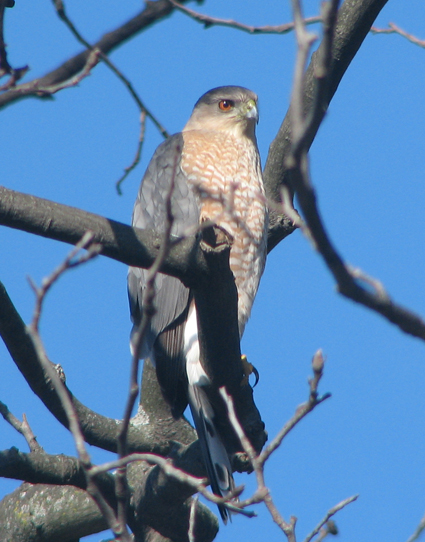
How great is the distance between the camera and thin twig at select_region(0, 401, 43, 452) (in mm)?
3252

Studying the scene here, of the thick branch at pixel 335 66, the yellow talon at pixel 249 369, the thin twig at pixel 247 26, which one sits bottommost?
the yellow talon at pixel 249 369

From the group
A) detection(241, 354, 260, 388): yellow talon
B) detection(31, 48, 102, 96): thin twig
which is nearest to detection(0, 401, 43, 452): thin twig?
detection(241, 354, 260, 388): yellow talon

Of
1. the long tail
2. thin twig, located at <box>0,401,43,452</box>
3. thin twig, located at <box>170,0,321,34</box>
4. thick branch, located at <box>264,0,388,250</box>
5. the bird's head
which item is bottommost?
the long tail

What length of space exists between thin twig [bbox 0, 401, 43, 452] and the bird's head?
2.48 m

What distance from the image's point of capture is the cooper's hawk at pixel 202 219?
3.69m

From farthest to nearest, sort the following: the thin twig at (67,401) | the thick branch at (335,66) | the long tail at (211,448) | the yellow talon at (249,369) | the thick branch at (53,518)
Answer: the yellow talon at (249,369) < the thick branch at (335,66) < the thick branch at (53,518) < the long tail at (211,448) < the thin twig at (67,401)

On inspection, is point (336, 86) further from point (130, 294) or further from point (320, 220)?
point (320, 220)

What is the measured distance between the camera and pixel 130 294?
416 centimetres

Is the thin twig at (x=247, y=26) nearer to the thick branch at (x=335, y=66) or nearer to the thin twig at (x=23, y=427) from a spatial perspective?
the thick branch at (x=335, y=66)

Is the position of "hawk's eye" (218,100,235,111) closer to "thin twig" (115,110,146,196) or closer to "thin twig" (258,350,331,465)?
"thin twig" (115,110,146,196)

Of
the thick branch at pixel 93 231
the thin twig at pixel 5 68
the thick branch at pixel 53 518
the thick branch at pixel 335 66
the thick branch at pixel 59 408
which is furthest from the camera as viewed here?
the thick branch at pixel 335 66

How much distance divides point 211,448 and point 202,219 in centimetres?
130

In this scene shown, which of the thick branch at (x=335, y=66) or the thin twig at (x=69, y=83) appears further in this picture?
the thick branch at (x=335, y=66)

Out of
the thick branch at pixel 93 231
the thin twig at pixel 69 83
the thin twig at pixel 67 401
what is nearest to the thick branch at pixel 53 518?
the thick branch at pixel 93 231
